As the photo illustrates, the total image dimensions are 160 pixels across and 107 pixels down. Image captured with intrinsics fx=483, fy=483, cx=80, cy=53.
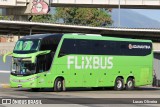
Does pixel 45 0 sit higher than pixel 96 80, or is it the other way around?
pixel 45 0

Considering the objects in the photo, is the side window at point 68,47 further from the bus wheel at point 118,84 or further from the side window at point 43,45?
the bus wheel at point 118,84

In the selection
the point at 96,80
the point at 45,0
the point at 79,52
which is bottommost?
the point at 96,80

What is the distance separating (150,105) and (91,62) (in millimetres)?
12964

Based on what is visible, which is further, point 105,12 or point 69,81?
point 105,12

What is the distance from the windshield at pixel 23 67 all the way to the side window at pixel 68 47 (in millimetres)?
1858

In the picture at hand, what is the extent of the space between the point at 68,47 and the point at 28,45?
96.7 inches

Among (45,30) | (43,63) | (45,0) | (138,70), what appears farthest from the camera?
(45,30)

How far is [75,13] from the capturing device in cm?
11938

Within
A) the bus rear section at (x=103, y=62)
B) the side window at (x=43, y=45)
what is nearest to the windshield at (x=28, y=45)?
the side window at (x=43, y=45)

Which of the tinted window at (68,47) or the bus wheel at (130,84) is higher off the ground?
the tinted window at (68,47)

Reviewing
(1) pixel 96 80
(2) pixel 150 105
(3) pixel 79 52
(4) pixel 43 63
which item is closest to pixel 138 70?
(1) pixel 96 80

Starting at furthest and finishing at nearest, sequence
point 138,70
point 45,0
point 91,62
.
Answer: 1. point 45,0
2. point 138,70
3. point 91,62

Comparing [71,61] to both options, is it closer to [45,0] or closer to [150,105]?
[150,105]

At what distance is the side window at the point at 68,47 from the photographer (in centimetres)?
2939
